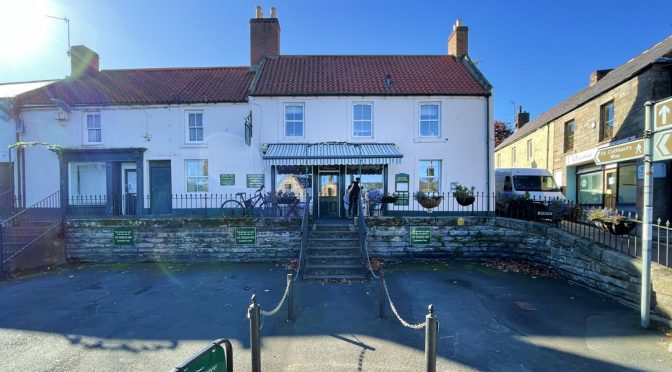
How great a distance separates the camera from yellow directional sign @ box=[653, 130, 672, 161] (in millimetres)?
4973

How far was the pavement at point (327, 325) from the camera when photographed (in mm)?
4555

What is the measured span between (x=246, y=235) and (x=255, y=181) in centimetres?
445

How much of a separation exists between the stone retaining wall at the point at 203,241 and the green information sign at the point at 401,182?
5683 millimetres

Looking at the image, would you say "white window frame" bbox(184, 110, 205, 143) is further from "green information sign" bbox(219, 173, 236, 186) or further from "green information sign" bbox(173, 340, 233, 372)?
"green information sign" bbox(173, 340, 233, 372)

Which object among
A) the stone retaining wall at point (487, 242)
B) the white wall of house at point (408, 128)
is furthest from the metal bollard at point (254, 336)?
the white wall of house at point (408, 128)

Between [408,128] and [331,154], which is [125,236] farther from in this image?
[408,128]

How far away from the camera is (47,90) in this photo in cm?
1596

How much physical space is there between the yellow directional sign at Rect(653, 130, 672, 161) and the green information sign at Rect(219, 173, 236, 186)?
44.5 ft

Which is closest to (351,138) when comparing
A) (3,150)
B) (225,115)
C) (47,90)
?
(225,115)

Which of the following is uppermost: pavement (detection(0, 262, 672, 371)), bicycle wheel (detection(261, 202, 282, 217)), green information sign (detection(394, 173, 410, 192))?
green information sign (detection(394, 173, 410, 192))

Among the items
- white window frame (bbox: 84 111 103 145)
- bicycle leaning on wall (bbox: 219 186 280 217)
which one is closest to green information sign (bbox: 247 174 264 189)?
bicycle leaning on wall (bbox: 219 186 280 217)

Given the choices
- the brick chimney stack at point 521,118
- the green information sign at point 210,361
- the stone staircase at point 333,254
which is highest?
the brick chimney stack at point 521,118

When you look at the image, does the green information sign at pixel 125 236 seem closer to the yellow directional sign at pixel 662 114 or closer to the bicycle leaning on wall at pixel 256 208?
the bicycle leaning on wall at pixel 256 208

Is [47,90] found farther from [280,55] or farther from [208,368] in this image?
[208,368]
